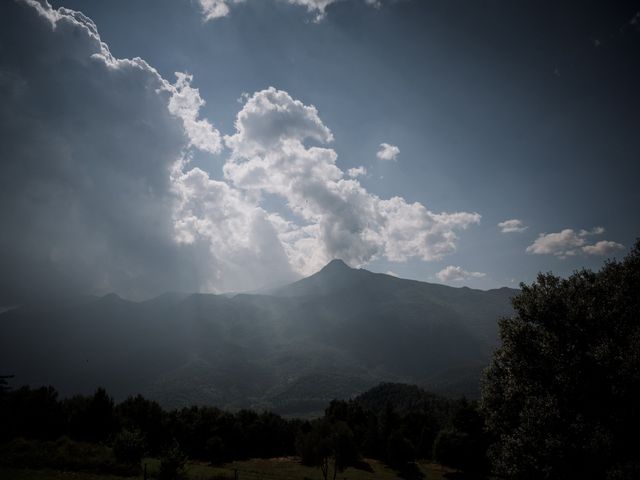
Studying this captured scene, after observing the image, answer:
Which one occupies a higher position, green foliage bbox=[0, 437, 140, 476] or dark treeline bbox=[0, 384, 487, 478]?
green foliage bbox=[0, 437, 140, 476]

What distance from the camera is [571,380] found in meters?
20.1

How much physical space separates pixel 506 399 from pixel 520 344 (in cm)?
393

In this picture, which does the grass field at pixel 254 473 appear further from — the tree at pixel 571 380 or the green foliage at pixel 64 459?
the tree at pixel 571 380

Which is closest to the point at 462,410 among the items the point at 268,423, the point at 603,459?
the point at 268,423

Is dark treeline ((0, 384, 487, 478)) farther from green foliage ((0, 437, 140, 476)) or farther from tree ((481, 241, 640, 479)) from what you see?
tree ((481, 241, 640, 479))

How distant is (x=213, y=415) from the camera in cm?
9819

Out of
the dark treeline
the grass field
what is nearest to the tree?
the grass field

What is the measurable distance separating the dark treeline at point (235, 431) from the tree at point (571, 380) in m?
41.3

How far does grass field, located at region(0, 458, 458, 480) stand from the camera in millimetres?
32562

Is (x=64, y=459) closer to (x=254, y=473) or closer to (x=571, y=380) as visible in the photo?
(x=254, y=473)

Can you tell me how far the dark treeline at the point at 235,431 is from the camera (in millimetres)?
63737

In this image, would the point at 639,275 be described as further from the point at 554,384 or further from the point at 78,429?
the point at 78,429

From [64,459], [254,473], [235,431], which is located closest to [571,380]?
[64,459]

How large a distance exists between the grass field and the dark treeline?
125 inches
